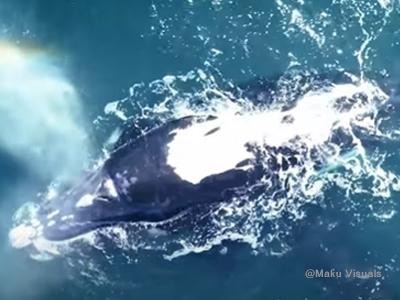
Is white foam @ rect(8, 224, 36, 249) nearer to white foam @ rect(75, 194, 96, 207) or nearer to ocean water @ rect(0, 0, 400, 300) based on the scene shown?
ocean water @ rect(0, 0, 400, 300)

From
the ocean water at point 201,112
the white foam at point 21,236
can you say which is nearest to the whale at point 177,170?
the ocean water at point 201,112

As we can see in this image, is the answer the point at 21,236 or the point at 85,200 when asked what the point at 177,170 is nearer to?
the point at 85,200

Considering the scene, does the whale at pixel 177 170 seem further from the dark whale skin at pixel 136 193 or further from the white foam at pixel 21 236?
the white foam at pixel 21 236

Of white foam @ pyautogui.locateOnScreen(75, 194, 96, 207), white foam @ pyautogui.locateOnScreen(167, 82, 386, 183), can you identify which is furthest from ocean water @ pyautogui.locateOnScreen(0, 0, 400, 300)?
white foam @ pyautogui.locateOnScreen(75, 194, 96, 207)

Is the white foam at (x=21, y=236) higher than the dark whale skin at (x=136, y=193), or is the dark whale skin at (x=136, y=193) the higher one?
the dark whale skin at (x=136, y=193)

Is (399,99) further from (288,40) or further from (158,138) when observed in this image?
(158,138)

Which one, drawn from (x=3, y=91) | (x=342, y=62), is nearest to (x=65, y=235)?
(x=3, y=91)
